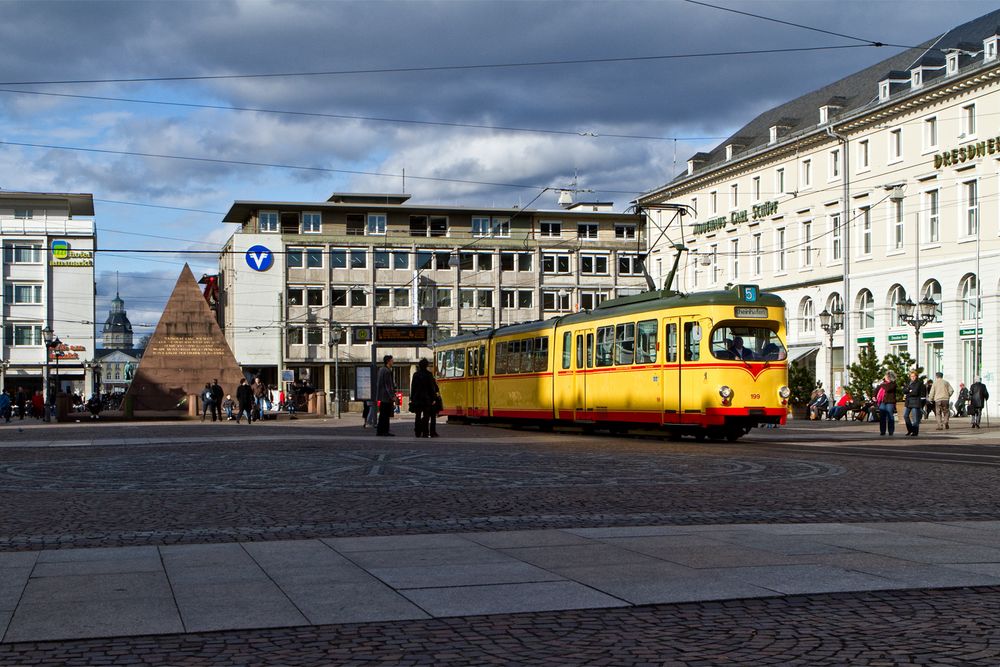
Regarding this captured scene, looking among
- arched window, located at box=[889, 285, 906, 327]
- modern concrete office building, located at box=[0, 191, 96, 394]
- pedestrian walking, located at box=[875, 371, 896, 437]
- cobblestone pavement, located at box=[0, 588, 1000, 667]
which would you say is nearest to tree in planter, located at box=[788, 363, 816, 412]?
arched window, located at box=[889, 285, 906, 327]

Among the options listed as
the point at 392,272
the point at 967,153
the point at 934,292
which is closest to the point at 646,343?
the point at 967,153

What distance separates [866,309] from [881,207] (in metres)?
4.76

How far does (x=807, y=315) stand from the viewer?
210 feet

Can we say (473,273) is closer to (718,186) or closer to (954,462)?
(718,186)

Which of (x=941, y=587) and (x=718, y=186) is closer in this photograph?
(x=941, y=587)

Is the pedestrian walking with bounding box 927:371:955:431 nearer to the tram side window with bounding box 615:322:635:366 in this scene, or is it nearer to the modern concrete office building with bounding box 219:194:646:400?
the tram side window with bounding box 615:322:635:366

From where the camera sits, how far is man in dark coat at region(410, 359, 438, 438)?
29.0m

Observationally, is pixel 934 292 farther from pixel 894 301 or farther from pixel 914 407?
pixel 914 407

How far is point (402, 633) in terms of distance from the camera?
20.1ft

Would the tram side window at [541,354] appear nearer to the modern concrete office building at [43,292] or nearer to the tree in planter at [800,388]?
the tree in planter at [800,388]

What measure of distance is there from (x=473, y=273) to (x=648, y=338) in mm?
71647

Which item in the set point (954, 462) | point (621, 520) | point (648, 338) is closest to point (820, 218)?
point (648, 338)

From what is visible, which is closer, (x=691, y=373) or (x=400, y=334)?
(x=691, y=373)

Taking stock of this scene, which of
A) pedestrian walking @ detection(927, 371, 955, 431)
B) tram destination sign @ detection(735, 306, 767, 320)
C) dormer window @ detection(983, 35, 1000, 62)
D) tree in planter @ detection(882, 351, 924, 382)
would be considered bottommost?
pedestrian walking @ detection(927, 371, 955, 431)
